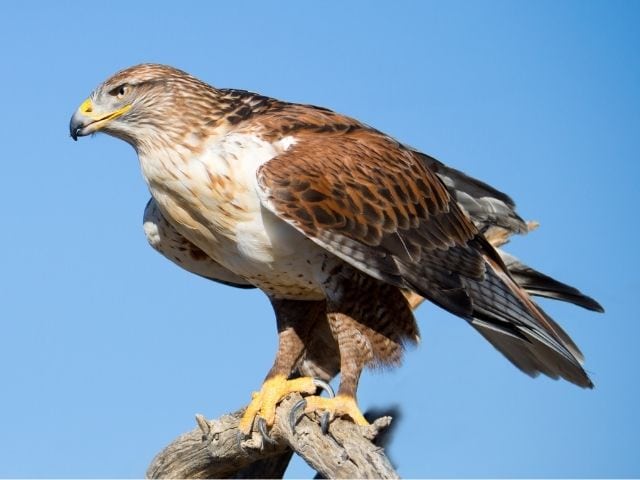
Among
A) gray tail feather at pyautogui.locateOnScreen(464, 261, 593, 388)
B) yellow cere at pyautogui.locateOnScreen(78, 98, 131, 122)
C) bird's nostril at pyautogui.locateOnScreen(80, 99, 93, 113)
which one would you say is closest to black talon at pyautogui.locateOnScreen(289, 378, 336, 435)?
gray tail feather at pyautogui.locateOnScreen(464, 261, 593, 388)

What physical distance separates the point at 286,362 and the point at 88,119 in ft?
6.60

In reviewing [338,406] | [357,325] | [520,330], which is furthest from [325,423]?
[520,330]

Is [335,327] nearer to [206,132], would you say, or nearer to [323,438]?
[323,438]

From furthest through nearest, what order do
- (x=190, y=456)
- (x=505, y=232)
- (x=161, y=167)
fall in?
(x=505, y=232)
(x=190, y=456)
(x=161, y=167)

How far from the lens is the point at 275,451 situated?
707 cm

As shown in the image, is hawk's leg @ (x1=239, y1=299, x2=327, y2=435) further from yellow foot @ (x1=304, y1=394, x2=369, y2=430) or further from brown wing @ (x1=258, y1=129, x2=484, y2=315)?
brown wing @ (x1=258, y1=129, x2=484, y2=315)

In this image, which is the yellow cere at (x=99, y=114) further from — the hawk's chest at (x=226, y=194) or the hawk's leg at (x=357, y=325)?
the hawk's leg at (x=357, y=325)

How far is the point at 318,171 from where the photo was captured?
654cm

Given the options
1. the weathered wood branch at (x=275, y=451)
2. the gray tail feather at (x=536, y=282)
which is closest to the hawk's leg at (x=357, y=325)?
the weathered wood branch at (x=275, y=451)

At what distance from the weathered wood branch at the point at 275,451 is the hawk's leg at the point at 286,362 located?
0.07 meters

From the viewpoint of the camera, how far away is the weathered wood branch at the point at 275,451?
19.5ft

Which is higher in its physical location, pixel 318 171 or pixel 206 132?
pixel 206 132

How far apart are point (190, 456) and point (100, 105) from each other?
92.8 inches

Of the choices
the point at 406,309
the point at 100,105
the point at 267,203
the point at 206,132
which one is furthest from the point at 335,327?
the point at 100,105
